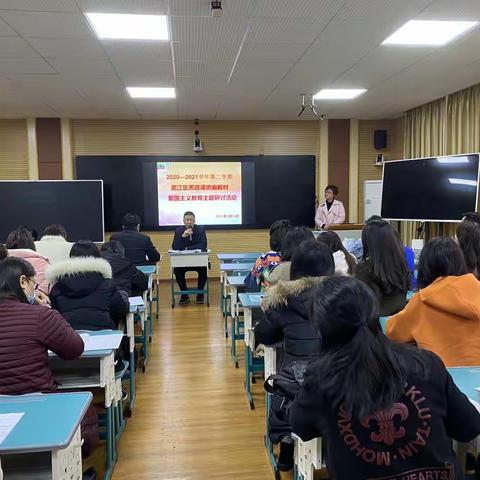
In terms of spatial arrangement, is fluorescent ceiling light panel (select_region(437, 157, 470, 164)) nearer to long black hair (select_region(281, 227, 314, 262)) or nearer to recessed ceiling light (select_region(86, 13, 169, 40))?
long black hair (select_region(281, 227, 314, 262))

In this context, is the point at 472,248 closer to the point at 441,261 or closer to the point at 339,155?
the point at 441,261

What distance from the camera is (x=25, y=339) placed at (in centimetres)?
196

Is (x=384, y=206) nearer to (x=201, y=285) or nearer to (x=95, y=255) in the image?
(x=201, y=285)

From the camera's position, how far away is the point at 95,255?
312 cm

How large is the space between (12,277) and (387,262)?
1940mm

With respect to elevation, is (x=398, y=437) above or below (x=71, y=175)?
below

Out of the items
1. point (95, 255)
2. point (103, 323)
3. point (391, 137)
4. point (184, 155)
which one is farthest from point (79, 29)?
point (391, 137)

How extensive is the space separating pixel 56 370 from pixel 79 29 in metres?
2.72

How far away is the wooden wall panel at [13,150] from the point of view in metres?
7.78

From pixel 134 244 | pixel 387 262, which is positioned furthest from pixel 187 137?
pixel 387 262

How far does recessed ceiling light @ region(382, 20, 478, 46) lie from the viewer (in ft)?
12.6

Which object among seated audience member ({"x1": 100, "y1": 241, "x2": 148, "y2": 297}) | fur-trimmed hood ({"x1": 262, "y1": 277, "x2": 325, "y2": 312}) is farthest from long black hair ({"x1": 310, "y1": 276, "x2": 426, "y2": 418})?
seated audience member ({"x1": 100, "y1": 241, "x2": 148, "y2": 297})

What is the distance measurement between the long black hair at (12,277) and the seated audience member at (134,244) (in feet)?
11.3

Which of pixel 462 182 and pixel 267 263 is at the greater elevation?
pixel 462 182
